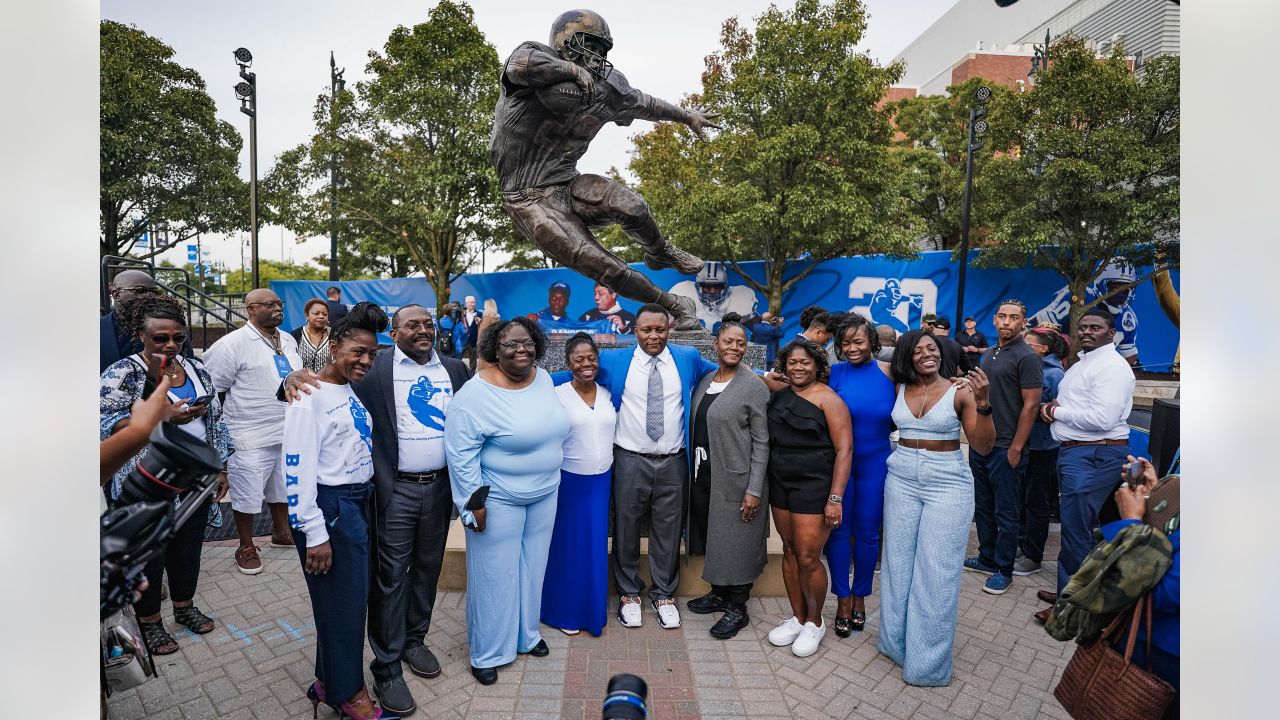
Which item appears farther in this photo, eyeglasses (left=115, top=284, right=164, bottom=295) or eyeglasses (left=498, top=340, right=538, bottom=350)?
eyeglasses (left=115, top=284, right=164, bottom=295)

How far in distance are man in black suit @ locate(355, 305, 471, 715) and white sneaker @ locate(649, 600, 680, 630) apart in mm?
1451

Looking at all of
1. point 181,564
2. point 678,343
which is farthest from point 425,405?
point 678,343

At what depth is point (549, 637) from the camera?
381 centimetres

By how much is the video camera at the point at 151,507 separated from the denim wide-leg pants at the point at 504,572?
1.48 m

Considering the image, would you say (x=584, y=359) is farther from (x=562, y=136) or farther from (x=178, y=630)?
(x=178, y=630)

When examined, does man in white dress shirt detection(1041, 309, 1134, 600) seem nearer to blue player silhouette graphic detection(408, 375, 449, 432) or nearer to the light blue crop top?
the light blue crop top

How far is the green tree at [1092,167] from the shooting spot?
12320 millimetres

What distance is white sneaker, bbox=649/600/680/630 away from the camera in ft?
12.8

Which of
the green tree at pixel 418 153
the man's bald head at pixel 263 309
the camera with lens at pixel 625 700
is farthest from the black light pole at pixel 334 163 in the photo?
the camera with lens at pixel 625 700

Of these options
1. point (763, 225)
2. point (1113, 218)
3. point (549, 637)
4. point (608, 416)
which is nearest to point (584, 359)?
point (608, 416)

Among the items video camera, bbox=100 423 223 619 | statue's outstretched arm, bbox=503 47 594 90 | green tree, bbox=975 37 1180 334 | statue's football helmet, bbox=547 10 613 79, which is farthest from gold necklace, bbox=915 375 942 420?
green tree, bbox=975 37 1180 334

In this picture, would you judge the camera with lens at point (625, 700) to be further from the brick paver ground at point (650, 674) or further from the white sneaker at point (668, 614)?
the white sneaker at point (668, 614)

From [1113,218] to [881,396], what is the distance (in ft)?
40.4
